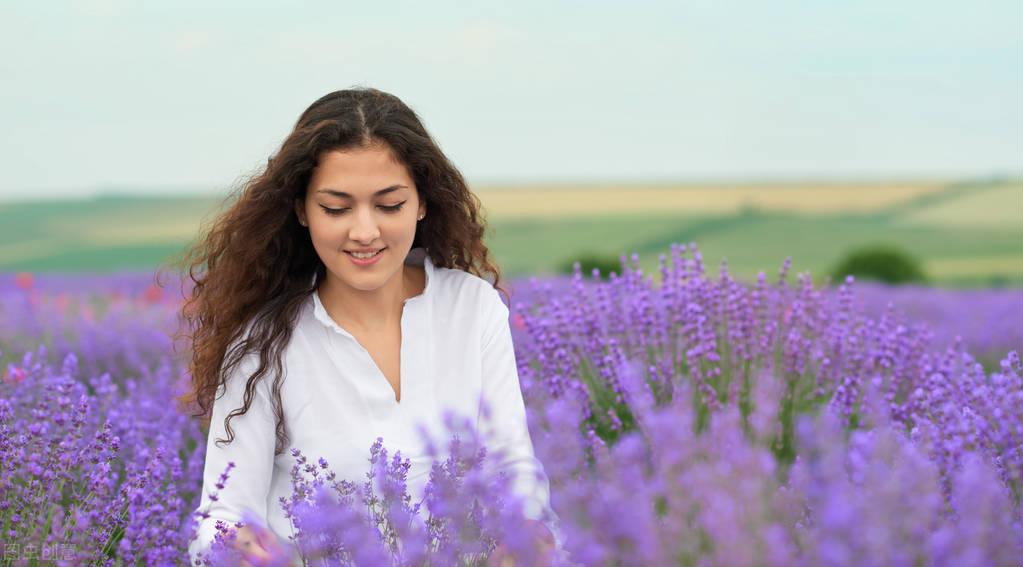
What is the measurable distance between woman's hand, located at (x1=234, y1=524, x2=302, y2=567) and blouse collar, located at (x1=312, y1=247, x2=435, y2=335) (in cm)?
52

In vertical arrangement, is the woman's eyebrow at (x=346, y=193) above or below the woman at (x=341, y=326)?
above

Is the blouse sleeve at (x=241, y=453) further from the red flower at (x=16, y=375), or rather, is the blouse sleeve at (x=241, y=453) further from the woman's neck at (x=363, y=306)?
the red flower at (x=16, y=375)

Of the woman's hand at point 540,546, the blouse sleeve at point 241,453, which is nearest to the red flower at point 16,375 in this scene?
the blouse sleeve at point 241,453

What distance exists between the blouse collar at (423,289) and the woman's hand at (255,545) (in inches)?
20.4

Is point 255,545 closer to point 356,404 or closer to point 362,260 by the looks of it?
point 356,404

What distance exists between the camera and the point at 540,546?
135 cm

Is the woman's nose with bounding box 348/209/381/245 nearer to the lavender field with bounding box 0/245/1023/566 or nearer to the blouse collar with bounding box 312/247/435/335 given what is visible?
the blouse collar with bounding box 312/247/435/335

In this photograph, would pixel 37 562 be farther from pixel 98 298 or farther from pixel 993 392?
pixel 98 298

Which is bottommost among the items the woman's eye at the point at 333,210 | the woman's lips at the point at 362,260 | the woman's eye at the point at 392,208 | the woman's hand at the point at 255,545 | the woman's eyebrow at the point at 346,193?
the woman's hand at the point at 255,545

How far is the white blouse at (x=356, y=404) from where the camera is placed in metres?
2.15

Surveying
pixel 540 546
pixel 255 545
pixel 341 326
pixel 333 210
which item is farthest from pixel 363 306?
pixel 540 546

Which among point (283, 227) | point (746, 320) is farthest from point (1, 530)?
point (746, 320)

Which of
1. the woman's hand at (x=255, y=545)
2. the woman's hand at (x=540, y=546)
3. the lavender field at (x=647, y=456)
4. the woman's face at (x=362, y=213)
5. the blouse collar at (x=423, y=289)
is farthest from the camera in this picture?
the blouse collar at (x=423, y=289)

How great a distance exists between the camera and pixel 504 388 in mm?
2297
